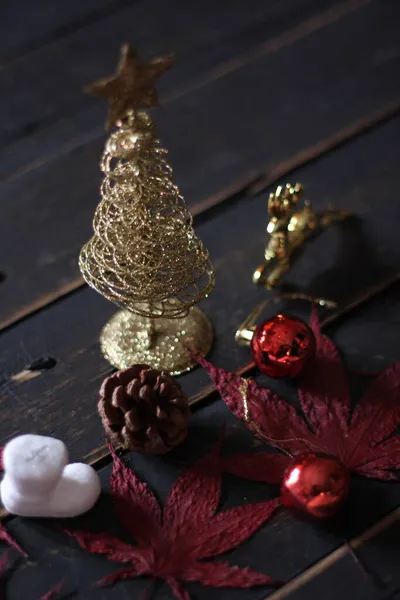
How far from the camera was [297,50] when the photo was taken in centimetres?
100

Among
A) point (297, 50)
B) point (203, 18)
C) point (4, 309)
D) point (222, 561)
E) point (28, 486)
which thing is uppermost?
point (203, 18)

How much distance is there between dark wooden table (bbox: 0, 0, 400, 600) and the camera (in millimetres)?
643

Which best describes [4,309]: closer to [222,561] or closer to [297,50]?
[222,561]

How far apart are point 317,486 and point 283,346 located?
5.2 inches

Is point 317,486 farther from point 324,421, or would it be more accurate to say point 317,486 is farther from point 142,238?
point 142,238

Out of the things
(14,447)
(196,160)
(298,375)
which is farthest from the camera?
(196,160)

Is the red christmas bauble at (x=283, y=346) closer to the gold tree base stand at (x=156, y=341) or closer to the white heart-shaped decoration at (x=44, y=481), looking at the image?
the gold tree base stand at (x=156, y=341)

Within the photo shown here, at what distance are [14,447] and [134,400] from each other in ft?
0.34

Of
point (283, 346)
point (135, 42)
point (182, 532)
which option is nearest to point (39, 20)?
point (135, 42)

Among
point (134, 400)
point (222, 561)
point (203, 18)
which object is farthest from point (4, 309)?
point (203, 18)

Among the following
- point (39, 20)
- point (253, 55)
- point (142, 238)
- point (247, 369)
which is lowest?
point (247, 369)

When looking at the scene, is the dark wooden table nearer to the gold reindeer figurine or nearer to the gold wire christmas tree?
the gold reindeer figurine

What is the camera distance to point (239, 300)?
80 centimetres

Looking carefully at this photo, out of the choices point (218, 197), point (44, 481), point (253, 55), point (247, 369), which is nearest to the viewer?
point (44, 481)
